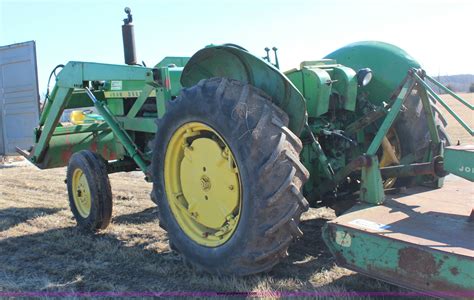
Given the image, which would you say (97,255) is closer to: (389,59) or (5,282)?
(5,282)

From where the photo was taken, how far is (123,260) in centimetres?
412

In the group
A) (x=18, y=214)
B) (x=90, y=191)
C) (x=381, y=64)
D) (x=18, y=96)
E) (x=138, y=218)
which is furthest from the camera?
(x=18, y=96)

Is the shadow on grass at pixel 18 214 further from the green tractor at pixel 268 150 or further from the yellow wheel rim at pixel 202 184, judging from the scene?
the yellow wheel rim at pixel 202 184

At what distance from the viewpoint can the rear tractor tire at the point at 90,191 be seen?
194 inches

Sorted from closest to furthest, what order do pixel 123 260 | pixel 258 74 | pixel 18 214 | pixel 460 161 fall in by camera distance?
1. pixel 460 161
2. pixel 258 74
3. pixel 123 260
4. pixel 18 214

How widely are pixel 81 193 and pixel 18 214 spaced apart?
1.27 metres

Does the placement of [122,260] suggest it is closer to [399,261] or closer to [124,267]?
[124,267]

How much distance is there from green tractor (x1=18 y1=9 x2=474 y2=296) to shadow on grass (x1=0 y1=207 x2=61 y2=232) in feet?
3.07

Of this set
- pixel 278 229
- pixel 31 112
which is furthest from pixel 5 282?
pixel 31 112

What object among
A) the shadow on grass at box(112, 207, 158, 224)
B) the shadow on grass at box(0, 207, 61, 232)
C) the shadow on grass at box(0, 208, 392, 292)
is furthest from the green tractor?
the shadow on grass at box(0, 207, 61, 232)

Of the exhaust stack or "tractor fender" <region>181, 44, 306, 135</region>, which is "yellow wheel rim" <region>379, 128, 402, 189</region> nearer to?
"tractor fender" <region>181, 44, 306, 135</region>

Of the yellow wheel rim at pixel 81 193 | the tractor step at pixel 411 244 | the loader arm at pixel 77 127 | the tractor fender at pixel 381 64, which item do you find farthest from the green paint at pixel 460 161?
the yellow wheel rim at pixel 81 193

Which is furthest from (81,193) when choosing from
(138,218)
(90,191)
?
(138,218)

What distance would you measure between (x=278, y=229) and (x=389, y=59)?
92.3 inches
